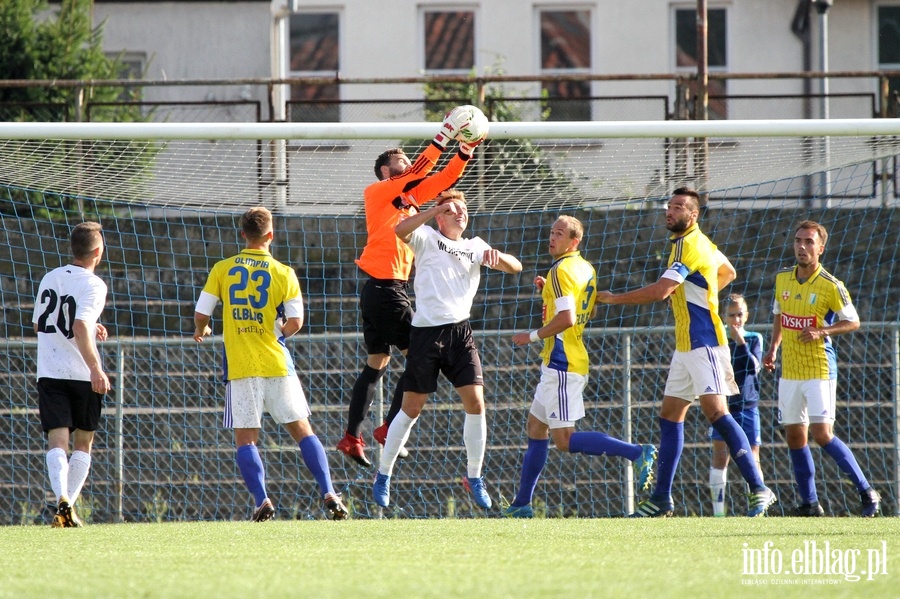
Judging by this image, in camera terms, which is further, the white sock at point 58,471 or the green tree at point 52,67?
the green tree at point 52,67

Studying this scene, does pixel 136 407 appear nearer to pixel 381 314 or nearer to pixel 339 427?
pixel 339 427

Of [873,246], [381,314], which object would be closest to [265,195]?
[381,314]

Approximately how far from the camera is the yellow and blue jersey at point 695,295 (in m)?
6.81

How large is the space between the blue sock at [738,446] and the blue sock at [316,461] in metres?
2.42

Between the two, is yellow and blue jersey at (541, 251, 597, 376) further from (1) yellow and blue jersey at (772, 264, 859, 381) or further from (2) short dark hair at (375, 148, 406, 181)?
(1) yellow and blue jersey at (772, 264, 859, 381)

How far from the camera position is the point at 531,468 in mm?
6988

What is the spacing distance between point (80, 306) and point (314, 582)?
309 cm

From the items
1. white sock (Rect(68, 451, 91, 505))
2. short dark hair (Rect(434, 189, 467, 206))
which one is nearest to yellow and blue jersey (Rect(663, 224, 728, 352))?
short dark hair (Rect(434, 189, 467, 206))

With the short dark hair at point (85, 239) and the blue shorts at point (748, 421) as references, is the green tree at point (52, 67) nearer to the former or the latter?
the short dark hair at point (85, 239)

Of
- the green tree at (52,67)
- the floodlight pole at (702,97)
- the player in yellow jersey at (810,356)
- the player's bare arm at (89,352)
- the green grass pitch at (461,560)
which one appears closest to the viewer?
the green grass pitch at (461,560)

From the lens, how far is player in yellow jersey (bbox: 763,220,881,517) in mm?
7137

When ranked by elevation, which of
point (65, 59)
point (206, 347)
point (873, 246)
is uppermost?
point (65, 59)

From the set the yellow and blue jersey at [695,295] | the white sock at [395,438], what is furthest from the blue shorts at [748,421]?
the white sock at [395,438]

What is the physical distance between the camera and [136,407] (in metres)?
9.67
